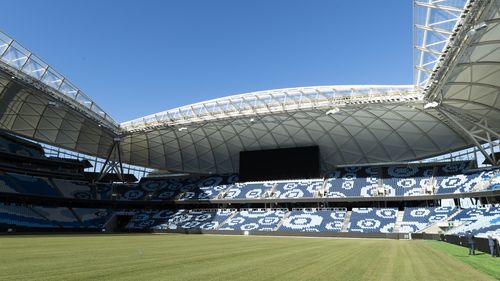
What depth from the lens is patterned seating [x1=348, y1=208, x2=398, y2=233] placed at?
159 ft

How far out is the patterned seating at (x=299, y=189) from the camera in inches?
2304

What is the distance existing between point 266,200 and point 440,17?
4002 cm

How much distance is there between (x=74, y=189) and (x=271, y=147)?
3523 cm

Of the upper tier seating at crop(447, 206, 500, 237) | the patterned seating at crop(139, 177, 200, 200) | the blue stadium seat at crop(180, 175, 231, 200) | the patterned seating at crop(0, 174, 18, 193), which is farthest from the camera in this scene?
the patterned seating at crop(139, 177, 200, 200)

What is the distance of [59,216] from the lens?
5669 centimetres

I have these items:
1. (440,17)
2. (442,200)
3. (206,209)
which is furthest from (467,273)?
(206,209)

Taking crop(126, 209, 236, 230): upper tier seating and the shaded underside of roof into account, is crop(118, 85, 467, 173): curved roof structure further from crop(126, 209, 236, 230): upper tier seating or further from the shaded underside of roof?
crop(126, 209, 236, 230): upper tier seating

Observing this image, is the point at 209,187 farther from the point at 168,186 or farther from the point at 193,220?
the point at 168,186

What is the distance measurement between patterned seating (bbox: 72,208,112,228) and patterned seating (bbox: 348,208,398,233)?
4045 centimetres

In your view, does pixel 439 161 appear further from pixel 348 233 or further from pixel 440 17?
pixel 440 17

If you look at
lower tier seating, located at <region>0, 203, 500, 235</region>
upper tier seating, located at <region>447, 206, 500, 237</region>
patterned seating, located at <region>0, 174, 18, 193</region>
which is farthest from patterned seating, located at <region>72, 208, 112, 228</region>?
upper tier seating, located at <region>447, 206, 500, 237</region>

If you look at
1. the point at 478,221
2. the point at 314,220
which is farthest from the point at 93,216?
the point at 478,221

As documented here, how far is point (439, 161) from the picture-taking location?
57.8 metres

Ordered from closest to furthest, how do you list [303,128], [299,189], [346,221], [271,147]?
[346,221] < [303,128] < [299,189] < [271,147]
